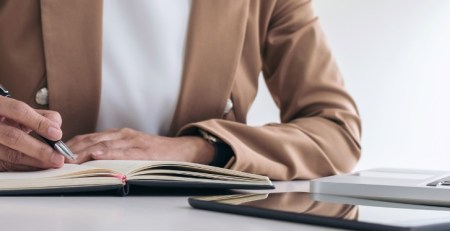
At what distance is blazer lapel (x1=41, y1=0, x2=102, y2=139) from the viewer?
4.65ft

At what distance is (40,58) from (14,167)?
1.22 ft

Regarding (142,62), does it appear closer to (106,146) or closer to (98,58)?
(98,58)

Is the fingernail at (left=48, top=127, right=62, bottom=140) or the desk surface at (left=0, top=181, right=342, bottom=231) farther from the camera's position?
the fingernail at (left=48, top=127, right=62, bottom=140)

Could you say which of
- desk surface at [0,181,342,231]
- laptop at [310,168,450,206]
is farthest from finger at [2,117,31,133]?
laptop at [310,168,450,206]

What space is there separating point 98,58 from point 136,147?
0.24m

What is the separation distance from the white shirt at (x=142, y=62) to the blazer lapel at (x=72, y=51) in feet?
0.20

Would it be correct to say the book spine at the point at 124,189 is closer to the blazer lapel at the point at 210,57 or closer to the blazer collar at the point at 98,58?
the blazer collar at the point at 98,58

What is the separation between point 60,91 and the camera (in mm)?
1443

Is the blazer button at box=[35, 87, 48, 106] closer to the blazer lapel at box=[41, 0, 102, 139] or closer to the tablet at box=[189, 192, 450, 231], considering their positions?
the blazer lapel at box=[41, 0, 102, 139]

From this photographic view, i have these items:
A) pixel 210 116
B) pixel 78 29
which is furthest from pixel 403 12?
pixel 78 29

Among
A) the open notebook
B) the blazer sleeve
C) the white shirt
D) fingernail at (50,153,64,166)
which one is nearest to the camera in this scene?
the open notebook

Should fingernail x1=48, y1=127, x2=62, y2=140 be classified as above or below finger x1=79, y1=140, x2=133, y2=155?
above

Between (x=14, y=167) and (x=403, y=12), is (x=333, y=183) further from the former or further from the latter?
(x=403, y=12)

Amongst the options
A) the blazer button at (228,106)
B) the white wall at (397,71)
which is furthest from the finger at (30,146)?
the white wall at (397,71)
